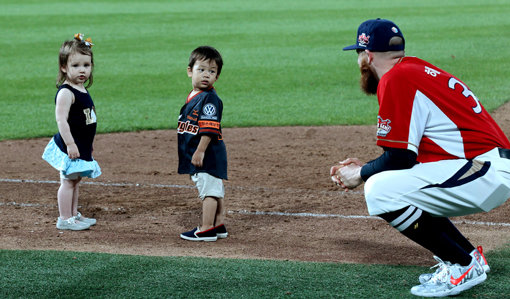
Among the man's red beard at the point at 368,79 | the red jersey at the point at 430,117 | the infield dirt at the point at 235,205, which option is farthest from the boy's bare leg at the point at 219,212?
the red jersey at the point at 430,117

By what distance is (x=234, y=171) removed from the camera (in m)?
7.65

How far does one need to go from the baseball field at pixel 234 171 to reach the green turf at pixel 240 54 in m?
0.06

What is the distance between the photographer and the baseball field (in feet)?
14.2

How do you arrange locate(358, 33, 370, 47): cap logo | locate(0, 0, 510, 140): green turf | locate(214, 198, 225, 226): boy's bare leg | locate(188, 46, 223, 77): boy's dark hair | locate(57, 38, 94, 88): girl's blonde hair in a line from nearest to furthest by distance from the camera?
locate(358, 33, 370, 47): cap logo → locate(188, 46, 223, 77): boy's dark hair → locate(214, 198, 225, 226): boy's bare leg → locate(57, 38, 94, 88): girl's blonde hair → locate(0, 0, 510, 140): green turf

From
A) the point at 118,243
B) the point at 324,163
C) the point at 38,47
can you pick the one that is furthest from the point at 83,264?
the point at 38,47

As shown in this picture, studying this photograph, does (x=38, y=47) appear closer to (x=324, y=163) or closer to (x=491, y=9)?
(x=324, y=163)

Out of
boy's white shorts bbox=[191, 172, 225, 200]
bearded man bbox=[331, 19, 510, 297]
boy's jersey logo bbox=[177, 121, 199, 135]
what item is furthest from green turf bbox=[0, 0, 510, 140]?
bearded man bbox=[331, 19, 510, 297]

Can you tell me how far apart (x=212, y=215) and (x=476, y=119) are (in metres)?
2.17

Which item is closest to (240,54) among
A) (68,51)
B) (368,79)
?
(68,51)

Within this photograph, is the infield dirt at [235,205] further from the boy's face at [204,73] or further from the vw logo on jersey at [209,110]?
the boy's face at [204,73]

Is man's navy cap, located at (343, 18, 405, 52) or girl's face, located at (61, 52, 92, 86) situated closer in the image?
man's navy cap, located at (343, 18, 405, 52)

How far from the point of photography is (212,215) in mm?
5387

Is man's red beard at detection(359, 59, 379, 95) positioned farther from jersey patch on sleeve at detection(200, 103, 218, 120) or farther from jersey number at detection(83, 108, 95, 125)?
jersey number at detection(83, 108, 95, 125)

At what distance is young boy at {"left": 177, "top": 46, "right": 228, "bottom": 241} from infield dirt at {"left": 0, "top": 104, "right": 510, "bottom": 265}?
194 mm
